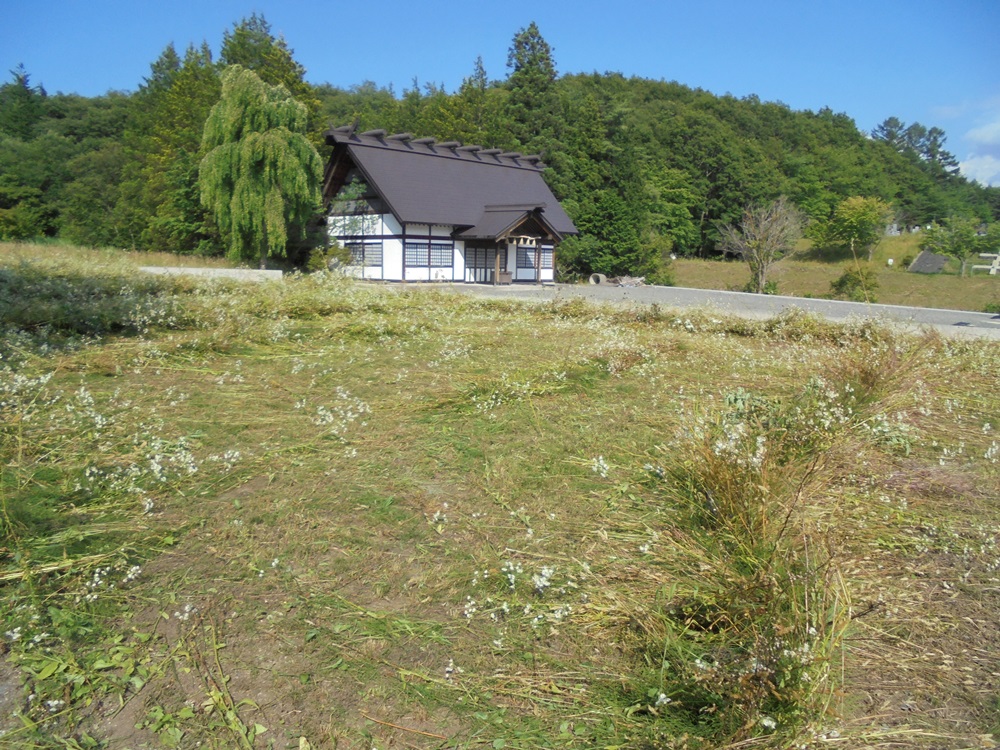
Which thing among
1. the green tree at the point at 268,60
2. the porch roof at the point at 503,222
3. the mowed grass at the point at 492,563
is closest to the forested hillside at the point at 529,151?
the green tree at the point at 268,60

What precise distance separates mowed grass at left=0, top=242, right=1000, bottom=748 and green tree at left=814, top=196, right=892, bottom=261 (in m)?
Result: 42.3

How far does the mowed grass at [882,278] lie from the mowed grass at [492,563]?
3198 centimetres

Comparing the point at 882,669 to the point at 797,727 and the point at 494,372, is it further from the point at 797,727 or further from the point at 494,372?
the point at 494,372

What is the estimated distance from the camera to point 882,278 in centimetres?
3772

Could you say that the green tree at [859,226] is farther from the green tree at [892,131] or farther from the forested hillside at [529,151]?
the green tree at [892,131]

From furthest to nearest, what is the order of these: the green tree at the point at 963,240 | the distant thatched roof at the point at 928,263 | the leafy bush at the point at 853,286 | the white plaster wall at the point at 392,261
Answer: the distant thatched roof at the point at 928,263
the green tree at the point at 963,240
the leafy bush at the point at 853,286
the white plaster wall at the point at 392,261

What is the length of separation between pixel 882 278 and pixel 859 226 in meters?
6.70

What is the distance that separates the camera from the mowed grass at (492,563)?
218 cm

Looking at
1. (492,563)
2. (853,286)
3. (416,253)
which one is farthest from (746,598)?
(853,286)

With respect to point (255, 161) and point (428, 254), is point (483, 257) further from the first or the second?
point (255, 161)

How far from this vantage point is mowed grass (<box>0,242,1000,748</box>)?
218cm

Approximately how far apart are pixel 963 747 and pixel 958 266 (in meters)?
45.2

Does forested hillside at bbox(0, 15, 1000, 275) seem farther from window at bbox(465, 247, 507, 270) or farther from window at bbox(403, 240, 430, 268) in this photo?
window at bbox(465, 247, 507, 270)

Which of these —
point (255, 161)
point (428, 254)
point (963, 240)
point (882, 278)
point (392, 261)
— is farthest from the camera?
point (963, 240)
